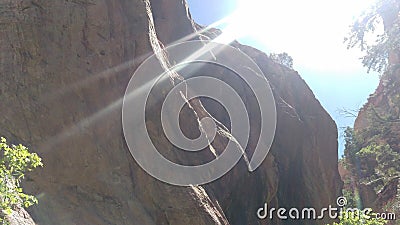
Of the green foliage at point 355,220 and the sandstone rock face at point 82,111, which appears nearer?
the green foliage at point 355,220

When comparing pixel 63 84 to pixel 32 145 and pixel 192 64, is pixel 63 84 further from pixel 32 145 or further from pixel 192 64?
pixel 192 64

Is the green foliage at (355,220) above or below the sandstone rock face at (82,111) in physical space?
below

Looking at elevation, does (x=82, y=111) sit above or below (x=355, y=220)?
above

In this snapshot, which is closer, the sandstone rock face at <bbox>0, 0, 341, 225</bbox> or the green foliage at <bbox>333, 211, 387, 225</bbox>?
the green foliage at <bbox>333, 211, 387, 225</bbox>

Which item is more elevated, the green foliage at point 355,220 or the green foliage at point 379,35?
the green foliage at point 379,35

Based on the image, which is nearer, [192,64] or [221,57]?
[192,64]

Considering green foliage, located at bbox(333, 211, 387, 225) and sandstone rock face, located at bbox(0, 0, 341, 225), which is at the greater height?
sandstone rock face, located at bbox(0, 0, 341, 225)

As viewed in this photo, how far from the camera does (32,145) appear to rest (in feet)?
32.6

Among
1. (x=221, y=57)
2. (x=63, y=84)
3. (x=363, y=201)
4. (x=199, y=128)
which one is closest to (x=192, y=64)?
(x=221, y=57)

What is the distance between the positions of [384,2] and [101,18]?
9673 millimetres

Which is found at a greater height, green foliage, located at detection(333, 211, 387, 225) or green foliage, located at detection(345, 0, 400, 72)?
green foliage, located at detection(345, 0, 400, 72)

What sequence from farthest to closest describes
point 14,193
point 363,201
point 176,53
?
point 363,201 → point 176,53 → point 14,193

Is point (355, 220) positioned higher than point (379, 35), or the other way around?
point (379, 35)

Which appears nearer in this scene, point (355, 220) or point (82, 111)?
point (355, 220)
